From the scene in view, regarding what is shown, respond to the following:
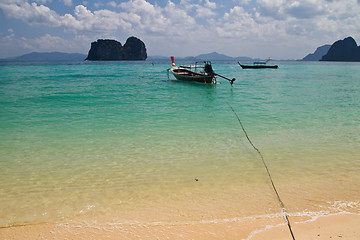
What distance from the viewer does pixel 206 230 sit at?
3.57 m

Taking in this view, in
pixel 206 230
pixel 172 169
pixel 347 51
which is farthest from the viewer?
pixel 347 51

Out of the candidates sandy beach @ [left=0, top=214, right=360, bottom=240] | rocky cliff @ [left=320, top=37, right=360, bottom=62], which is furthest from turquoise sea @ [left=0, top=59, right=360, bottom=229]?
rocky cliff @ [left=320, top=37, right=360, bottom=62]

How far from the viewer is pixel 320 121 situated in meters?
11.3

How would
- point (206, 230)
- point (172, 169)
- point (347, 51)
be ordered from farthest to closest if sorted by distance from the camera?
point (347, 51) < point (172, 169) < point (206, 230)

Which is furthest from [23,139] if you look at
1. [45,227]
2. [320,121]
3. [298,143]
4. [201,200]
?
[320,121]

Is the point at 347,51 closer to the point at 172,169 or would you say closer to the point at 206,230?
the point at 172,169

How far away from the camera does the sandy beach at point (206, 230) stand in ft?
11.2

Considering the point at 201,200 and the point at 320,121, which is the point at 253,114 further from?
the point at 201,200

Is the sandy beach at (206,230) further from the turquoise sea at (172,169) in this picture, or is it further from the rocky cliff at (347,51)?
the rocky cliff at (347,51)

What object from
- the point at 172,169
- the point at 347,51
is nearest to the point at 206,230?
the point at 172,169

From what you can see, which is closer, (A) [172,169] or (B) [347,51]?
(A) [172,169]

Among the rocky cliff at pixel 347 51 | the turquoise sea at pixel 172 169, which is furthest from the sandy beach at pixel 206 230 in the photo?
the rocky cliff at pixel 347 51

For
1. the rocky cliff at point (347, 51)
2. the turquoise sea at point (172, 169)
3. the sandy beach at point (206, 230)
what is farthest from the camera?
the rocky cliff at point (347, 51)

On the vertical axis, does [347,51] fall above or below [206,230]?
above
